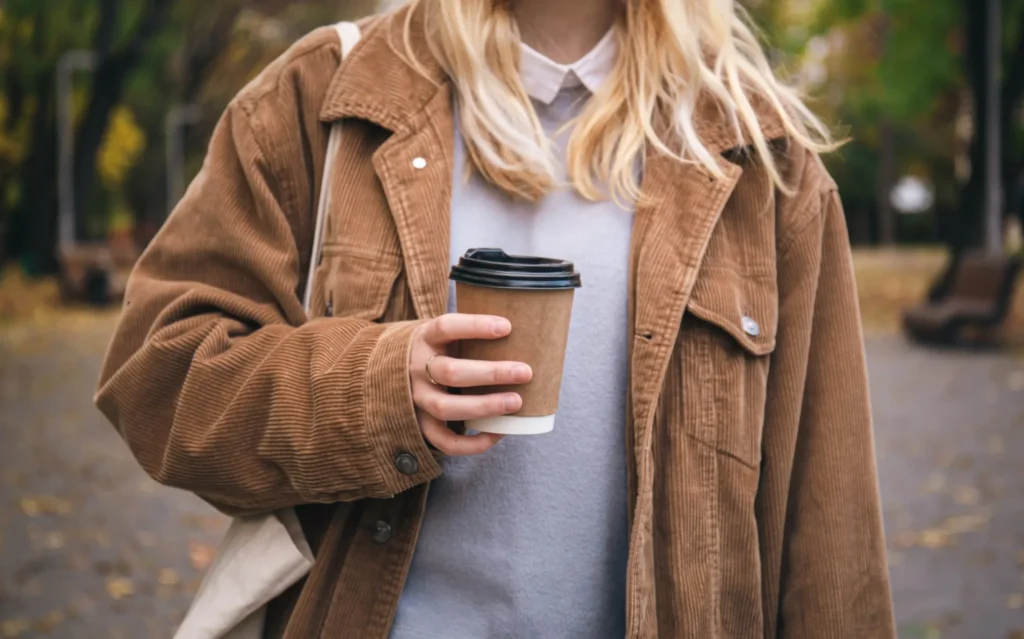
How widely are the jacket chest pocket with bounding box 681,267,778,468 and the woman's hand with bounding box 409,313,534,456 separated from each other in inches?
17.9

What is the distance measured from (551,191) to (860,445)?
28.0 inches

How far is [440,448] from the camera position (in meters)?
1.62

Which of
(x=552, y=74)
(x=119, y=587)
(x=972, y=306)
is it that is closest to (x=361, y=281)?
(x=552, y=74)

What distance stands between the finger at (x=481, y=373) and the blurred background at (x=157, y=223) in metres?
1.25

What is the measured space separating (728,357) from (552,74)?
0.60m

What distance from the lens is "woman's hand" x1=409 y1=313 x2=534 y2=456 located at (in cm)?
146

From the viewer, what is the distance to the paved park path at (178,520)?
18.2ft

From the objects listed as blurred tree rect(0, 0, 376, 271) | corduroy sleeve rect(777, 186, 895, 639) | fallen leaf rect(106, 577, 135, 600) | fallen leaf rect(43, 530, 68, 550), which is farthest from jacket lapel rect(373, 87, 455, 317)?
blurred tree rect(0, 0, 376, 271)

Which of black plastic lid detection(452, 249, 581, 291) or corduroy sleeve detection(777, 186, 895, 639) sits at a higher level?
black plastic lid detection(452, 249, 581, 291)

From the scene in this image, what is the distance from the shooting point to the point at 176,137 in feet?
132

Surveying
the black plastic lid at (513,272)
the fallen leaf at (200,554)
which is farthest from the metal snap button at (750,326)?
the fallen leaf at (200,554)

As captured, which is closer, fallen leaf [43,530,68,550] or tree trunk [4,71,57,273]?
fallen leaf [43,530,68,550]

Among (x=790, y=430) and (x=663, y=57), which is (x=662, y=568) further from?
(x=663, y=57)

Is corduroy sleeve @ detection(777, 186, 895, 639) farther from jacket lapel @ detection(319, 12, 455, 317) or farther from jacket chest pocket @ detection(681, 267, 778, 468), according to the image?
jacket lapel @ detection(319, 12, 455, 317)
